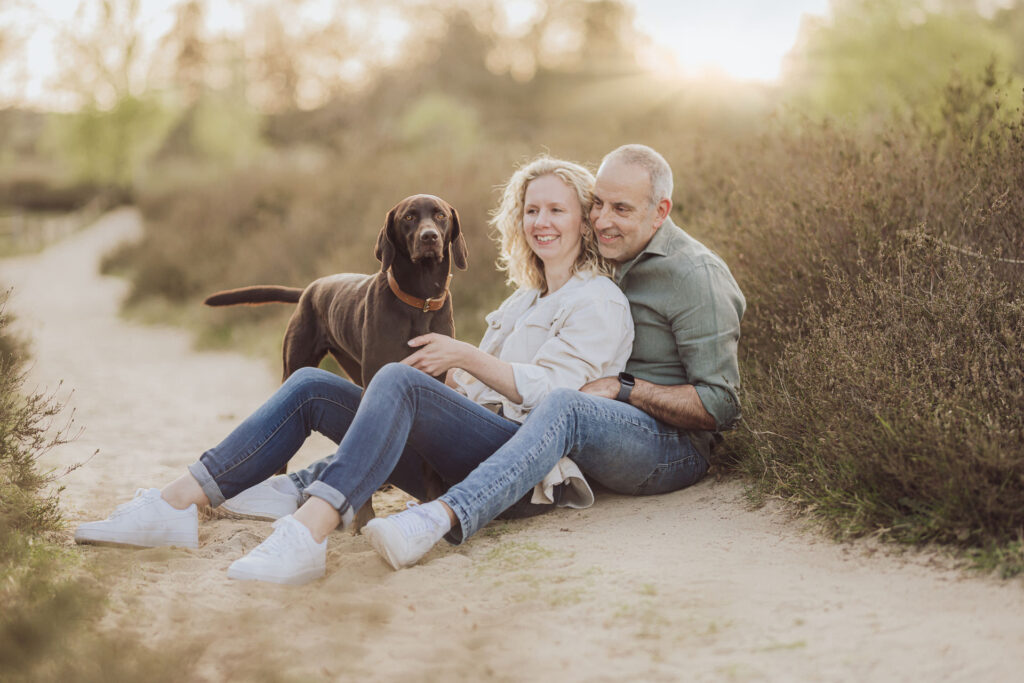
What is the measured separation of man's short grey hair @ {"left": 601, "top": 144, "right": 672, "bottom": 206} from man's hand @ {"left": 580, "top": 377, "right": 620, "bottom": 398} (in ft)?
2.47

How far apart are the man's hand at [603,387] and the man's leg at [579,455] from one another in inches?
3.0

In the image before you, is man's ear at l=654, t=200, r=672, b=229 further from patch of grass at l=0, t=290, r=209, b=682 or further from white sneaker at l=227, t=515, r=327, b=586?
patch of grass at l=0, t=290, r=209, b=682

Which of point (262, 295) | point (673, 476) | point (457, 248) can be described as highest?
point (457, 248)

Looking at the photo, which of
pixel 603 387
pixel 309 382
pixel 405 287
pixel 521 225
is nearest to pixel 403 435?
pixel 309 382

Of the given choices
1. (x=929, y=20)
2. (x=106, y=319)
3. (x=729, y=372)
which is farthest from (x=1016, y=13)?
(x=729, y=372)

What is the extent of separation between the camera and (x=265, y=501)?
3535 millimetres

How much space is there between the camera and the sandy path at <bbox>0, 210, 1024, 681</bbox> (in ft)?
7.02

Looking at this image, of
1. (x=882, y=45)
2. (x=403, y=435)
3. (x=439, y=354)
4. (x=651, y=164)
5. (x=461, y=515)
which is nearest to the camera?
(x=461, y=515)

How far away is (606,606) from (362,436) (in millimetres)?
1001

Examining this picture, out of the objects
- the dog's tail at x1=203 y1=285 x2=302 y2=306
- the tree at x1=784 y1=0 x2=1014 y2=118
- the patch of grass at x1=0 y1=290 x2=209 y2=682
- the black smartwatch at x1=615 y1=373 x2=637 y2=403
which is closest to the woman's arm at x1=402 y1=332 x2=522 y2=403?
the black smartwatch at x1=615 y1=373 x2=637 y2=403

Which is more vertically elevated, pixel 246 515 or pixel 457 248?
pixel 457 248

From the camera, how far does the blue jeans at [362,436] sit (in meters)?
2.88

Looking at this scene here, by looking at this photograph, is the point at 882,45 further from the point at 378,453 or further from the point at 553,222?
the point at 378,453

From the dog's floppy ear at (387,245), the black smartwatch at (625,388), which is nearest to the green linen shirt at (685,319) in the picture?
the black smartwatch at (625,388)
